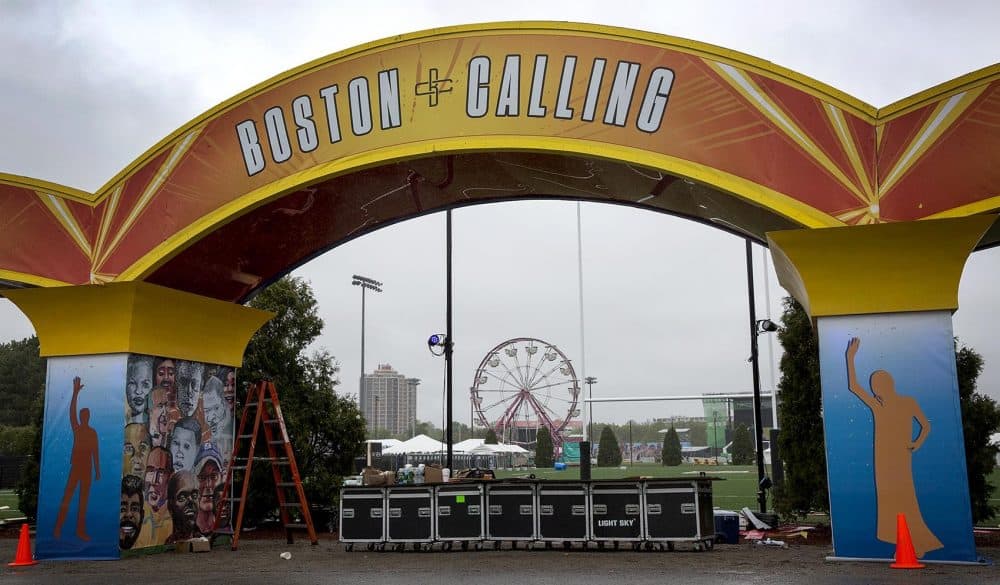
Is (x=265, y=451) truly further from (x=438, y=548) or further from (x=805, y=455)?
(x=805, y=455)

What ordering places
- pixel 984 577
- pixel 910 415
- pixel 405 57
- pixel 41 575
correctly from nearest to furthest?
pixel 984 577 → pixel 910 415 → pixel 41 575 → pixel 405 57

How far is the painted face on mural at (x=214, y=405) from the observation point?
54.5ft

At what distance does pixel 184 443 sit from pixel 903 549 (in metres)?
11.4

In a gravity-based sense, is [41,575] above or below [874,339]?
below

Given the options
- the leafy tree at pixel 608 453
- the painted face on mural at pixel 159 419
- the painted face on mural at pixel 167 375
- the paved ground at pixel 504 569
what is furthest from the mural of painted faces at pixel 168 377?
the leafy tree at pixel 608 453

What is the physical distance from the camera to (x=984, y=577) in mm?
9758

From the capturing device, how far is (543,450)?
68312 millimetres

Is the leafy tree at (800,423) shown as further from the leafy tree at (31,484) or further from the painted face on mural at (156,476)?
the leafy tree at (31,484)

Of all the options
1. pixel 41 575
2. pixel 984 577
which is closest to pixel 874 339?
pixel 984 577

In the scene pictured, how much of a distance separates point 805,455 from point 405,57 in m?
11.0

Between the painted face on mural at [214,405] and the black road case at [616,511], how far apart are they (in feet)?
23.3

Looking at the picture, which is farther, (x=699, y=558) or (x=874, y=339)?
(x=699, y=558)

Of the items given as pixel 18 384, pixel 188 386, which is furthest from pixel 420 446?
pixel 18 384

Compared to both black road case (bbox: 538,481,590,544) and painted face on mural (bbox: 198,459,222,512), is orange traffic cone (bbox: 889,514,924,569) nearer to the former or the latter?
black road case (bbox: 538,481,590,544)
